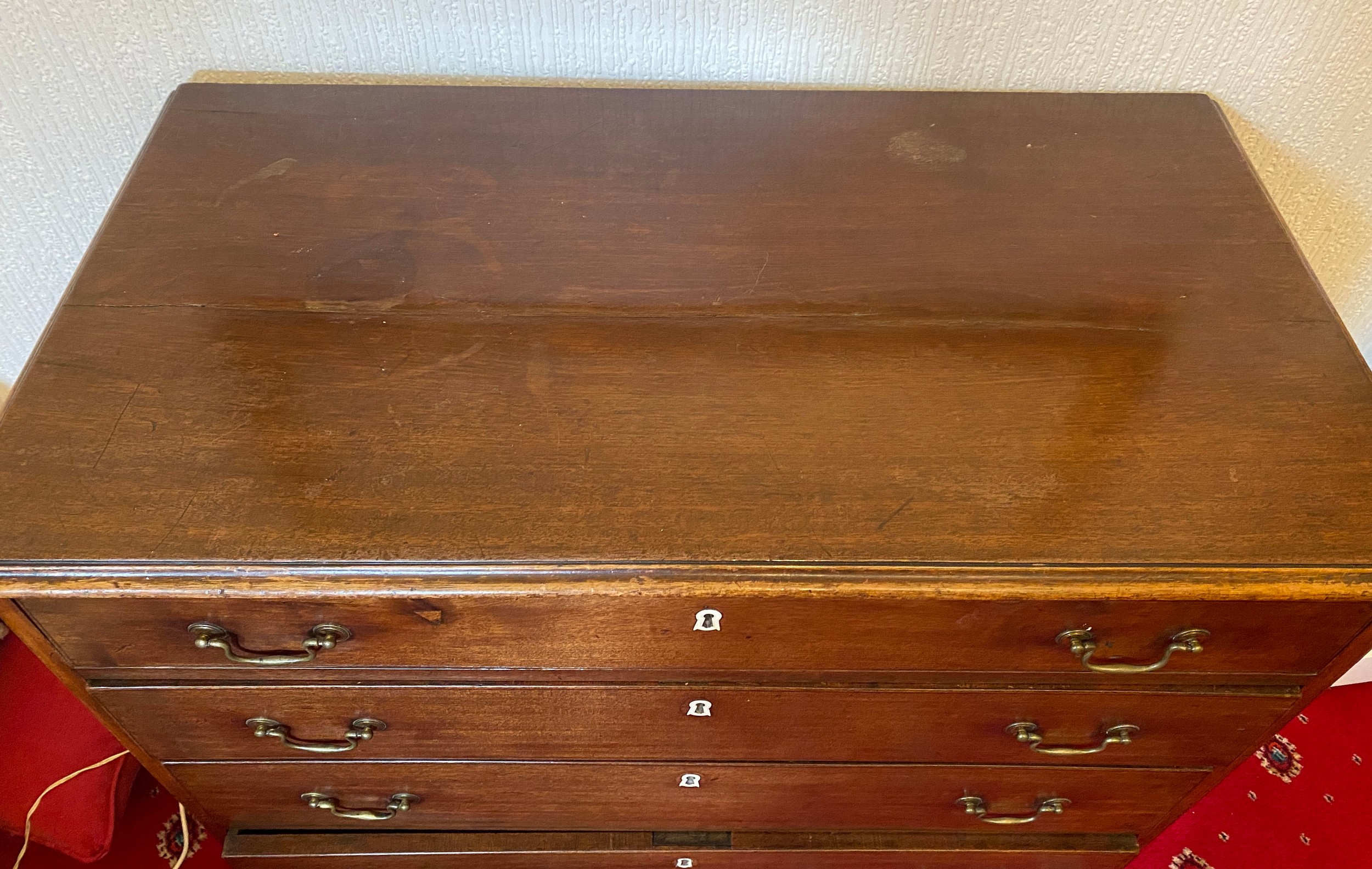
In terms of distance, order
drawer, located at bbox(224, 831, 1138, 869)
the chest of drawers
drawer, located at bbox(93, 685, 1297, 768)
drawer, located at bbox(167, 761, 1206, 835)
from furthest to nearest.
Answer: drawer, located at bbox(224, 831, 1138, 869) → drawer, located at bbox(167, 761, 1206, 835) → drawer, located at bbox(93, 685, 1297, 768) → the chest of drawers

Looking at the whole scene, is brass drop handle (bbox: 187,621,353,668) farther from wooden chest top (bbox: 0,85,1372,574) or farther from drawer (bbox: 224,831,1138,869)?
drawer (bbox: 224,831,1138,869)

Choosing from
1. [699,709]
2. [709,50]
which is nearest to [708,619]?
[699,709]

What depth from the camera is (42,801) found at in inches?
50.1

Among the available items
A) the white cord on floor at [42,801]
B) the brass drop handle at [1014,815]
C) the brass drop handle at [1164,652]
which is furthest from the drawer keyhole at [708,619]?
the white cord on floor at [42,801]

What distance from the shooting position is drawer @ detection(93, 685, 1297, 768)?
32.2 inches

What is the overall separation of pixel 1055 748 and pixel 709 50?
31.1 inches

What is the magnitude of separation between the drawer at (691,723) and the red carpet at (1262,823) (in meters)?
0.55

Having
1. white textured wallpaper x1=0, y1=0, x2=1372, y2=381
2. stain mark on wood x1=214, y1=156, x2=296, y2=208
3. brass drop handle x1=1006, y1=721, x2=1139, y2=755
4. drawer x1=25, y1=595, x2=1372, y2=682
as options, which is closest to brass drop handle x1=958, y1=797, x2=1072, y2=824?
brass drop handle x1=1006, y1=721, x2=1139, y2=755

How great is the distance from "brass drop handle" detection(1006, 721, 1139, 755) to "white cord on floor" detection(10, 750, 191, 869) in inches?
42.3

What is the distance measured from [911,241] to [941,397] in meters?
0.20

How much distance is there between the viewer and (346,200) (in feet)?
2.92

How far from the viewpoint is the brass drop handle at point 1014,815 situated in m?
0.99

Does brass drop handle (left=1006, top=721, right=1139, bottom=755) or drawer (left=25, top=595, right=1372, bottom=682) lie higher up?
drawer (left=25, top=595, right=1372, bottom=682)

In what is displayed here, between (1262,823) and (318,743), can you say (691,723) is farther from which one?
(1262,823)
